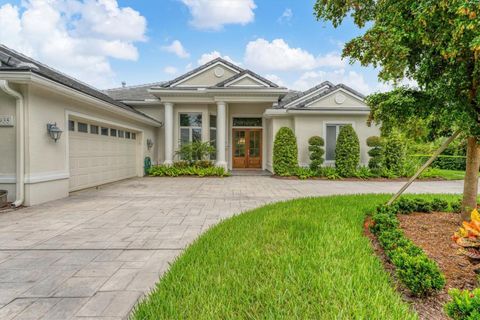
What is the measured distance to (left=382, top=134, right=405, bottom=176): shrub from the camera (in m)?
12.6

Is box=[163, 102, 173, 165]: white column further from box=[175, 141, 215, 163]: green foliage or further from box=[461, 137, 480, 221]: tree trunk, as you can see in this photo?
box=[461, 137, 480, 221]: tree trunk

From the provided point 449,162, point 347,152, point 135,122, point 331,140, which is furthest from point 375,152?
point 135,122

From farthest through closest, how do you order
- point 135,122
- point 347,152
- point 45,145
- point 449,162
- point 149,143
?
point 449,162 < point 149,143 < point 135,122 < point 347,152 < point 45,145

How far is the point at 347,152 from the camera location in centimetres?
1223

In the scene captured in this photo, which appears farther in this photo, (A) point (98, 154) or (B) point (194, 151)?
(B) point (194, 151)

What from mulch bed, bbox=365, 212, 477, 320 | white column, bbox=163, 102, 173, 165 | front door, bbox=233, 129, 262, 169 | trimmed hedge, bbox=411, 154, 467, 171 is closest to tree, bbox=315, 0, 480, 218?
mulch bed, bbox=365, 212, 477, 320

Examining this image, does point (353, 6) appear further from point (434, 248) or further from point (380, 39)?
point (434, 248)

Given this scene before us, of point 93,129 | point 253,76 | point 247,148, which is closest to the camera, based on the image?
point 93,129

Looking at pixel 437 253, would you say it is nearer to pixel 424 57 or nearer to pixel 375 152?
pixel 424 57

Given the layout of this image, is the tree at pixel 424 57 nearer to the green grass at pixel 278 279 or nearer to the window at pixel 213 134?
the green grass at pixel 278 279

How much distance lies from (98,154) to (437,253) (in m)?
9.91

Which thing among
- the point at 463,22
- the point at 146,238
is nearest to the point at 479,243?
the point at 463,22

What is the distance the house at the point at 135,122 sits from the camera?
20.6ft

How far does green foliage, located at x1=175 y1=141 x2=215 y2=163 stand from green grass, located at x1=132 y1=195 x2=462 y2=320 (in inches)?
379
